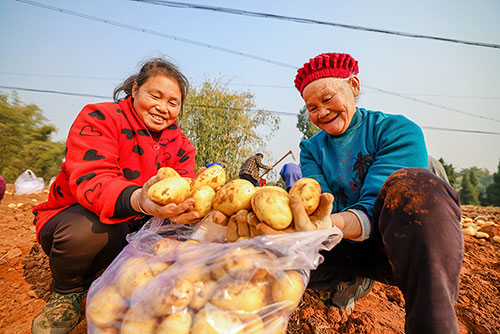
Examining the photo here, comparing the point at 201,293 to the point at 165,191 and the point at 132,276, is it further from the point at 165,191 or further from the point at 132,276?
the point at 165,191

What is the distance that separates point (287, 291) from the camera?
86cm

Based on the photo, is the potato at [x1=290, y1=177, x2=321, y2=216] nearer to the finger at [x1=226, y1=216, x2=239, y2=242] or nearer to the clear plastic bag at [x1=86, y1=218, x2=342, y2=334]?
the clear plastic bag at [x1=86, y1=218, x2=342, y2=334]

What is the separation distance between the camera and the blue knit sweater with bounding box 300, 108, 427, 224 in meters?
1.31

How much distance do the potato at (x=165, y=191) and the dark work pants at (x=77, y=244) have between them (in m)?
0.54

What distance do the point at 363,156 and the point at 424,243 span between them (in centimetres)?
70

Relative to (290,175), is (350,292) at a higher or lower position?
lower

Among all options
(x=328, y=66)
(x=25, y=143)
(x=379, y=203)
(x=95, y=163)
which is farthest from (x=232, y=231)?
(x=25, y=143)

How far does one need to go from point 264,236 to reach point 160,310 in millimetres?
399

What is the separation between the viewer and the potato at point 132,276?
34.8 inches

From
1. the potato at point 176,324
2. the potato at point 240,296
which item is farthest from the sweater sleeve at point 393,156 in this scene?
the potato at point 176,324

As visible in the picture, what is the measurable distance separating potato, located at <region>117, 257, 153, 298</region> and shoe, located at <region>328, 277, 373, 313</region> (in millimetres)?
1169

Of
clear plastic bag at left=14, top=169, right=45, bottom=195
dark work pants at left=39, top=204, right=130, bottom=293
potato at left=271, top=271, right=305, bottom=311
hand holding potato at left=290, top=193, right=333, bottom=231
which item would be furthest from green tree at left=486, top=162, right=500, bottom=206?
clear plastic bag at left=14, top=169, right=45, bottom=195

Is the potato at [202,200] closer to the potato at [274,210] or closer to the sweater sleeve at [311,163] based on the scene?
the potato at [274,210]

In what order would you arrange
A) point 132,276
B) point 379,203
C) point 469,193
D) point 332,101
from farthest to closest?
point 469,193 < point 332,101 < point 379,203 < point 132,276
